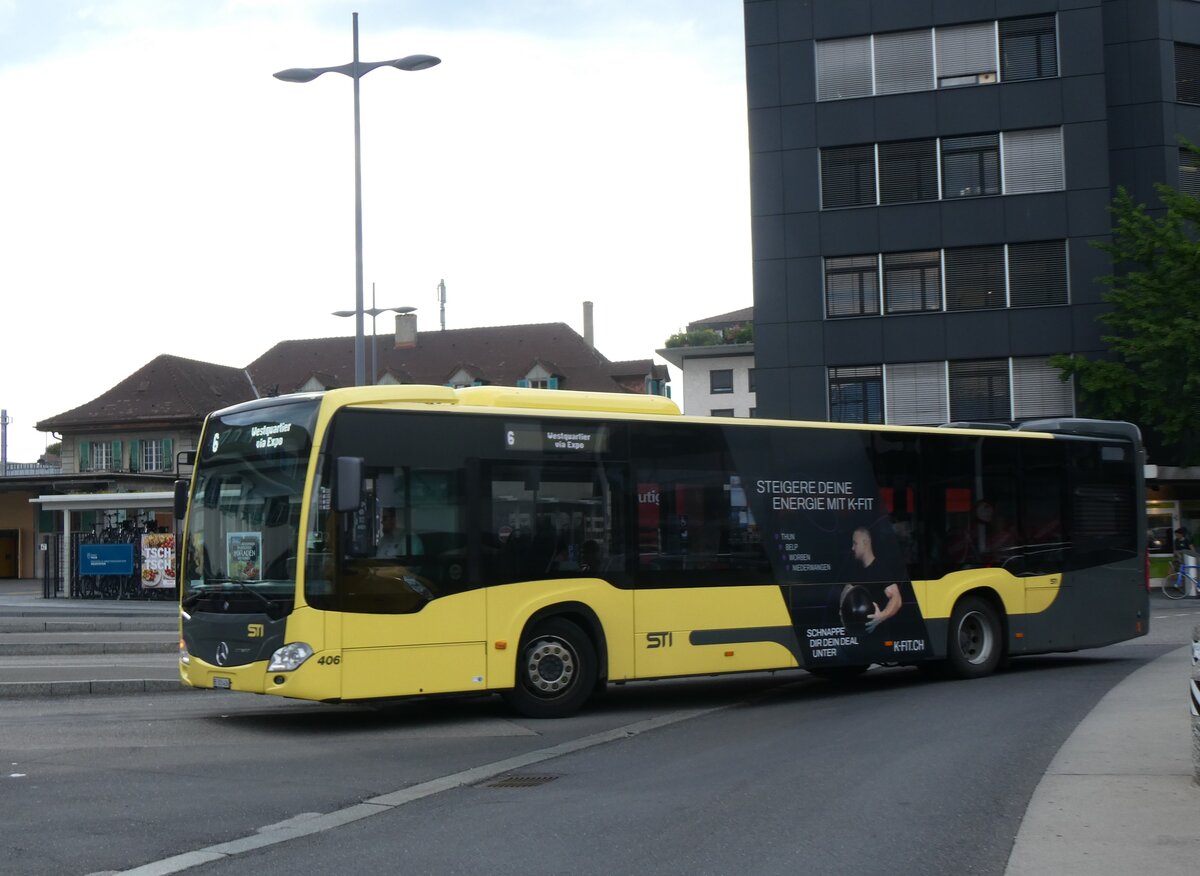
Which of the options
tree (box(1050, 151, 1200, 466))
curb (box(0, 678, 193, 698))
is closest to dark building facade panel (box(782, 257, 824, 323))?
tree (box(1050, 151, 1200, 466))

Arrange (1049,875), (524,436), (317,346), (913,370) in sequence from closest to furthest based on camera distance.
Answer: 1. (1049,875)
2. (524,436)
3. (913,370)
4. (317,346)

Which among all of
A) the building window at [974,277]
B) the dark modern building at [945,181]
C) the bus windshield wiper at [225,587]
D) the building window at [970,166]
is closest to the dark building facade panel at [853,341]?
the dark modern building at [945,181]

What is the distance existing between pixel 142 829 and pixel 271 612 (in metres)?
4.05

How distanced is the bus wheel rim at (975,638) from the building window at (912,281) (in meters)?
21.2

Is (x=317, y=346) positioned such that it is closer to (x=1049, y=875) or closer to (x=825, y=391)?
(x=825, y=391)

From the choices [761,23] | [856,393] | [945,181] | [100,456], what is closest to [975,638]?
[856,393]

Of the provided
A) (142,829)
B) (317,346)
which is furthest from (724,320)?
(142,829)

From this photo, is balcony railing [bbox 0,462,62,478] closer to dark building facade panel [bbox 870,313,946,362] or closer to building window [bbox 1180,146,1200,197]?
dark building facade panel [bbox 870,313,946,362]

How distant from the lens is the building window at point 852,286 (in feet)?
123

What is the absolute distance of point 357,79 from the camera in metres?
24.4

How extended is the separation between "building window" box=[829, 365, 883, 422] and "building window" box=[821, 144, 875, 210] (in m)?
4.37

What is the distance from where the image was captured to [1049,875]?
6.61 metres

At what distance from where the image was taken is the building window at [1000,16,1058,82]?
3634 centimetres

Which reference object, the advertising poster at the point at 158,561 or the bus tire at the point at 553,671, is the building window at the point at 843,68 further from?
the bus tire at the point at 553,671
